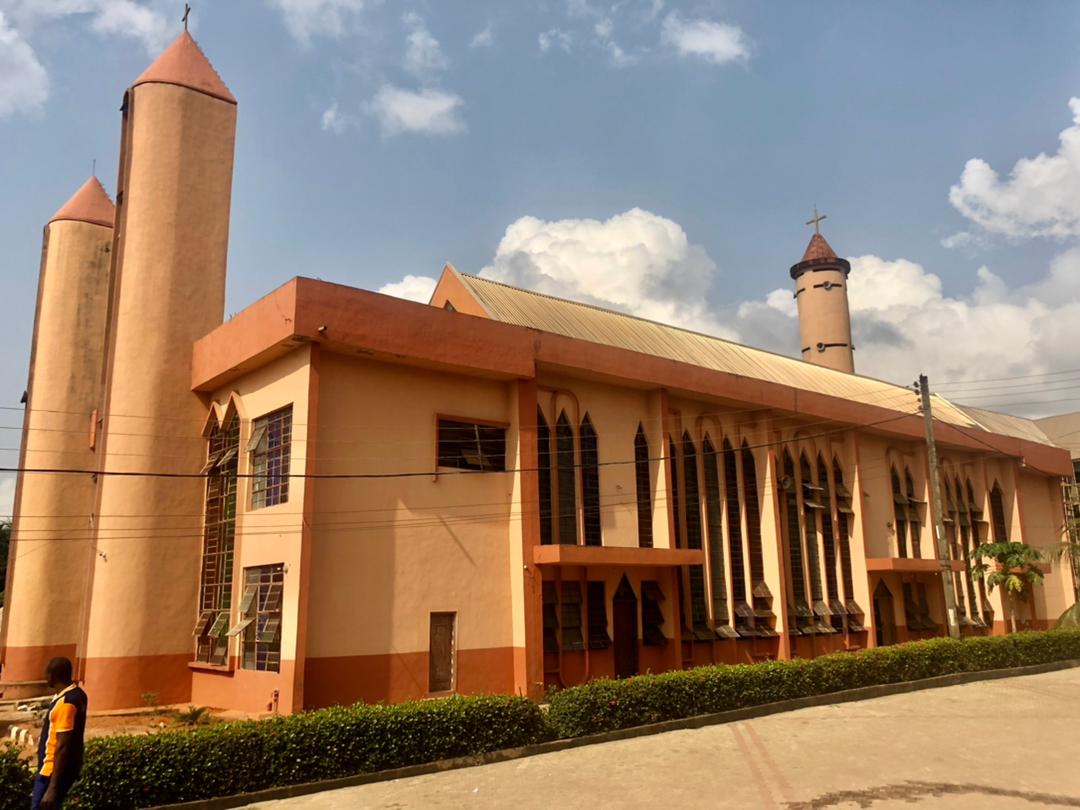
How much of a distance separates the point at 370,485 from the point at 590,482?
5.44 meters

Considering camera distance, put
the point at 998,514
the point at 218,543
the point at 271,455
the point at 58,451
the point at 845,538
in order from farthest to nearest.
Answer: the point at 998,514
the point at 845,538
the point at 58,451
the point at 218,543
the point at 271,455

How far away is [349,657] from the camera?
48.6 ft

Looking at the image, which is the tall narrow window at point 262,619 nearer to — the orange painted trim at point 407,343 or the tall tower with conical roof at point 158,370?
the tall tower with conical roof at point 158,370

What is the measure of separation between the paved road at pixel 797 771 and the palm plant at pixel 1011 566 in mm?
14742

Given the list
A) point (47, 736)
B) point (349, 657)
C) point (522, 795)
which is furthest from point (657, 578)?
point (47, 736)

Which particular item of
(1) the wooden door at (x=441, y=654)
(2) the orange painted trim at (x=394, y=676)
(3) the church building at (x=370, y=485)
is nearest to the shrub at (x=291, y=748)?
(2) the orange painted trim at (x=394, y=676)

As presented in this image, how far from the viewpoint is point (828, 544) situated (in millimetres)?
25219

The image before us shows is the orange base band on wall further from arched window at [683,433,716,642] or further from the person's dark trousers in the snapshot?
the person's dark trousers

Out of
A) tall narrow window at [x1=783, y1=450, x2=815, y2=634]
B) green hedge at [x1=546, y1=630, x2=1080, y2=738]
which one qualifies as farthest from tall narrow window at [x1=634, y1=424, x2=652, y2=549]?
tall narrow window at [x1=783, y1=450, x2=815, y2=634]

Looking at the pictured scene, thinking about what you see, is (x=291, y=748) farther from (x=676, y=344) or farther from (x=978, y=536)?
(x=978, y=536)

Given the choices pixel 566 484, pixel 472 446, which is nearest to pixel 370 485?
pixel 472 446

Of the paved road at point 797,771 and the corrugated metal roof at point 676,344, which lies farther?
the corrugated metal roof at point 676,344

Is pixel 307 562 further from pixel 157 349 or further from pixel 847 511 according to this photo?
pixel 847 511

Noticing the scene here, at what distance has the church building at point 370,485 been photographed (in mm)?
15438
